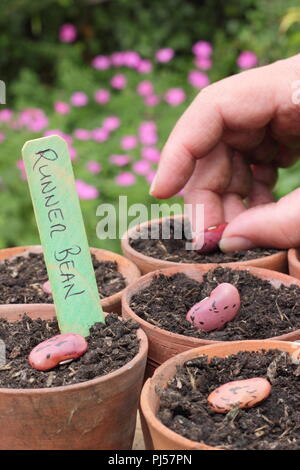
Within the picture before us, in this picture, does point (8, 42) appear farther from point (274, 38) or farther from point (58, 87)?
point (274, 38)

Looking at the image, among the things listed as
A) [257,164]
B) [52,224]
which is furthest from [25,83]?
[52,224]

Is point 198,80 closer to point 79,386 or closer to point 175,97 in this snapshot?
point 175,97

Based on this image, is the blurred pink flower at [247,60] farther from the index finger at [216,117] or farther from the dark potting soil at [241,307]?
the dark potting soil at [241,307]

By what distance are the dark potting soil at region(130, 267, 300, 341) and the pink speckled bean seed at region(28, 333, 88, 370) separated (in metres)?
0.17

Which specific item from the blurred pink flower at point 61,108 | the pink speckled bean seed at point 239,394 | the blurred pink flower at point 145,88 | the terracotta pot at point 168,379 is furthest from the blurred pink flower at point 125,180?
the pink speckled bean seed at point 239,394

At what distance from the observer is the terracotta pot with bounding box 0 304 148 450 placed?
1.01 meters

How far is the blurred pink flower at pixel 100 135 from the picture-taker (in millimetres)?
3283

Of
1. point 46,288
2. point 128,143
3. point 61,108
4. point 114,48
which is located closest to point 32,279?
point 46,288

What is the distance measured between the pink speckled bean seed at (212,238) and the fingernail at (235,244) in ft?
0.08

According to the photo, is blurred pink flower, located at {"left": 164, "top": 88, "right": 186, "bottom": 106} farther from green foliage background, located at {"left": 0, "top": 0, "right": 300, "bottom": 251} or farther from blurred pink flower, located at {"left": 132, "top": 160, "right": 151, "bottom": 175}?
blurred pink flower, located at {"left": 132, "top": 160, "right": 151, "bottom": 175}

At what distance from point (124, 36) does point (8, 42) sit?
709 mm

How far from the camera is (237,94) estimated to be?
64.6 inches

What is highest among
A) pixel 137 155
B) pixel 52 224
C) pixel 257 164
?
pixel 52 224

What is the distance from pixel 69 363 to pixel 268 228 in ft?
2.02
